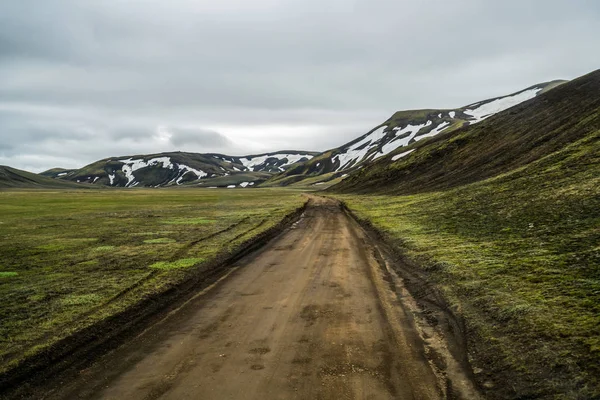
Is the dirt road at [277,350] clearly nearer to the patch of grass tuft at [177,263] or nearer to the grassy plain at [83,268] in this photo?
the grassy plain at [83,268]

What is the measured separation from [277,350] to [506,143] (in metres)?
56.4

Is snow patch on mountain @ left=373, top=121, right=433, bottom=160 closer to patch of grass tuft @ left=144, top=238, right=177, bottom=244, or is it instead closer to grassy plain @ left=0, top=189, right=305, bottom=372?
grassy plain @ left=0, top=189, right=305, bottom=372

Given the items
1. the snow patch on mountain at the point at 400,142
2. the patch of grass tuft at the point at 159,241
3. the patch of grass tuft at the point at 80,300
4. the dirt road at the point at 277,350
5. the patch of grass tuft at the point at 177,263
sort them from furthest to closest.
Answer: the snow patch on mountain at the point at 400,142 < the patch of grass tuft at the point at 159,241 < the patch of grass tuft at the point at 177,263 < the patch of grass tuft at the point at 80,300 < the dirt road at the point at 277,350

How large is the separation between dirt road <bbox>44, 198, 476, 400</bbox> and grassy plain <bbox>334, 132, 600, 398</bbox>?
210 cm

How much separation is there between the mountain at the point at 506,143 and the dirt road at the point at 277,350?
34.2 metres

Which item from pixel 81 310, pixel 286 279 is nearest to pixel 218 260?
pixel 286 279

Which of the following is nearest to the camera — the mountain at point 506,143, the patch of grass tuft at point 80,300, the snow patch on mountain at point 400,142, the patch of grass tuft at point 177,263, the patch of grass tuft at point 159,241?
the patch of grass tuft at point 80,300

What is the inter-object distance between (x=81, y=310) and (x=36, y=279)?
6278 mm

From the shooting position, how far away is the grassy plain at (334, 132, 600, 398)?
25.9 feet

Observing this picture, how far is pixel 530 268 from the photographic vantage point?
13711mm

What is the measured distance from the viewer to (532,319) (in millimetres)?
9711

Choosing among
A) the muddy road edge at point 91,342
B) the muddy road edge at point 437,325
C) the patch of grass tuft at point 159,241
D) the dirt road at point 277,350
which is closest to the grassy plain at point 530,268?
the muddy road edge at point 437,325

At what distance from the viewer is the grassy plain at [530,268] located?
7898 mm

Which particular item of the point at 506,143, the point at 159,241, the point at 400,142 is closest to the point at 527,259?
the point at 159,241
